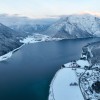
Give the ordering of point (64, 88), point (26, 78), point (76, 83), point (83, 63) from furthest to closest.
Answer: point (83, 63) < point (26, 78) < point (76, 83) < point (64, 88)

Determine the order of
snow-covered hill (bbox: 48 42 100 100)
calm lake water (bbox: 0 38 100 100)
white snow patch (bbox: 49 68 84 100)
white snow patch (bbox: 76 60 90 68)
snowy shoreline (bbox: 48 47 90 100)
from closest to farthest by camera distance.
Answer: white snow patch (bbox: 49 68 84 100) → snowy shoreline (bbox: 48 47 90 100) → snow-covered hill (bbox: 48 42 100 100) → calm lake water (bbox: 0 38 100 100) → white snow patch (bbox: 76 60 90 68)

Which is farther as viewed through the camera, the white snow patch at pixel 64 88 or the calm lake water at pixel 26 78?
the calm lake water at pixel 26 78

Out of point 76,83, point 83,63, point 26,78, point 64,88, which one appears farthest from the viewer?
point 83,63

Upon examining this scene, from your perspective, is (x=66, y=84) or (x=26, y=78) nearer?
(x=66, y=84)

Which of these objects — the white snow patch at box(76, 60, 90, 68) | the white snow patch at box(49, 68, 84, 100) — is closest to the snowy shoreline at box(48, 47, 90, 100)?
the white snow patch at box(49, 68, 84, 100)

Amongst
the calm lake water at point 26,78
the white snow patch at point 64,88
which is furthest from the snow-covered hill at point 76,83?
the calm lake water at point 26,78

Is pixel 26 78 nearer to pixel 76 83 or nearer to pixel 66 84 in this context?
pixel 66 84

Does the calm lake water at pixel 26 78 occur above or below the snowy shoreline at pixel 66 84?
below

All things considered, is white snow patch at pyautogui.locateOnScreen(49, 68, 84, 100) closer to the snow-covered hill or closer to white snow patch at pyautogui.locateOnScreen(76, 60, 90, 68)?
the snow-covered hill

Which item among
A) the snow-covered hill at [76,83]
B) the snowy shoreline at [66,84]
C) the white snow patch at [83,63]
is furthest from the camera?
the white snow patch at [83,63]

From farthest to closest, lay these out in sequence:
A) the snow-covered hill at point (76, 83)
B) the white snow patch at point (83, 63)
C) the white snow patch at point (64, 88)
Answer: the white snow patch at point (83, 63) < the snow-covered hill at point (76, 83) < the white snow patch at point (64, 88)

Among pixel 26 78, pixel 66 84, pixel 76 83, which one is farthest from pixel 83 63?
pixel 26 78

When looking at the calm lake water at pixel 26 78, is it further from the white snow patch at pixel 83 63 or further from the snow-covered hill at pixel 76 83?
the white snow patch at pixel 83 63
